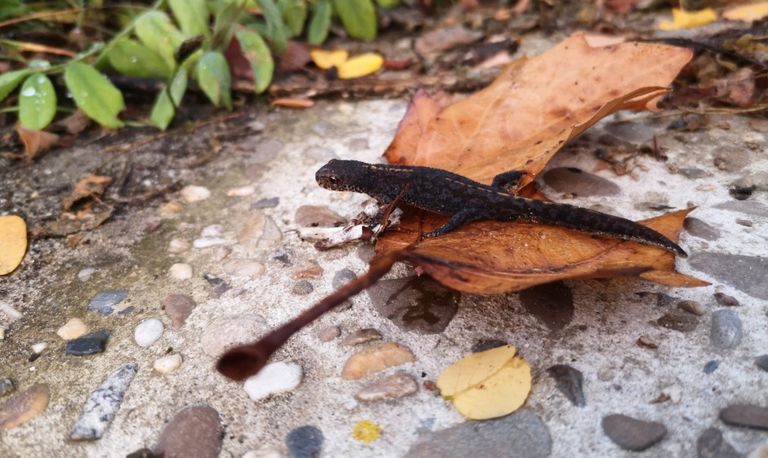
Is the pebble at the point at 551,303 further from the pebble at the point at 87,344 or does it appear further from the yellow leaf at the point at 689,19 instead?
the yellow leaf at the point at 689,19

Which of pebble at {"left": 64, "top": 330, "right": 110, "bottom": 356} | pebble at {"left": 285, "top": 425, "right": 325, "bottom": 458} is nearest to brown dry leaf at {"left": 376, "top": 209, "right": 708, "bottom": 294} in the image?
pebble at {"left": 285, "top": 425, "right": 325, "bottom": 458}

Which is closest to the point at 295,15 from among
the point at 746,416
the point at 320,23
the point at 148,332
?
the point at 320,23

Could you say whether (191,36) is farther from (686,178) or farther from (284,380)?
(686,178)

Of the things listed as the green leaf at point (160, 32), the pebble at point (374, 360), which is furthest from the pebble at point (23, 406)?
the green leaf at point (160, 32)

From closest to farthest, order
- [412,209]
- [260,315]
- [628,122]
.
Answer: [260,315]
[412,209]
[628,122]

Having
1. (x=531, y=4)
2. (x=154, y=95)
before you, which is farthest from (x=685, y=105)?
(x=154, y=95)

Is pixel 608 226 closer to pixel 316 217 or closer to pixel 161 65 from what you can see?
pixel 316 217
